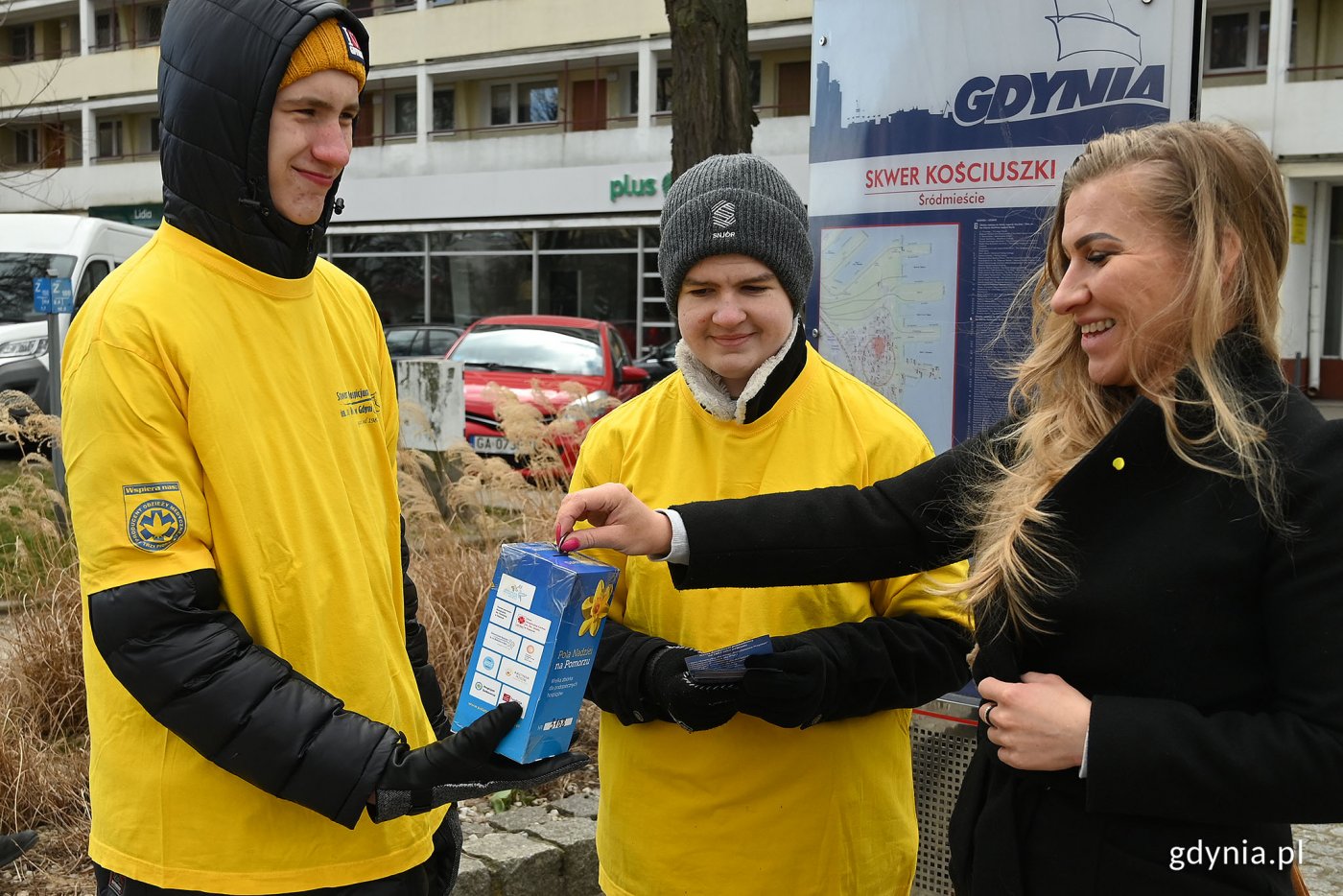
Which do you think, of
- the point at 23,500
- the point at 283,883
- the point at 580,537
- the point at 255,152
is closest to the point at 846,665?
the point at 580,537

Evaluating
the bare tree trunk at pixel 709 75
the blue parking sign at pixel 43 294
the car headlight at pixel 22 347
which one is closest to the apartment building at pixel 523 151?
the car headlight at pixel 22 347

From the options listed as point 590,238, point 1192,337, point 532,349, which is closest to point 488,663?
point 1192,337

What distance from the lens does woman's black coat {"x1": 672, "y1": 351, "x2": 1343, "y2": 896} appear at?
161cm

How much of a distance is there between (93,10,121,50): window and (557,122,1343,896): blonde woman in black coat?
41209 millimetres

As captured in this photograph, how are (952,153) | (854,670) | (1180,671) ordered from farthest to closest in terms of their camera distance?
(952,153) → (854,670) → (1180,671)

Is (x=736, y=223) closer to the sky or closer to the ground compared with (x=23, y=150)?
closer to the ground

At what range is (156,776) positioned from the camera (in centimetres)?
197

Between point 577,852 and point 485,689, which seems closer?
point 485,689

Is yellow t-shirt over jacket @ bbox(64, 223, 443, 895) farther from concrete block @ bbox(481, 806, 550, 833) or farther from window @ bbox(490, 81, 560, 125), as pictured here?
window @ bbox(490, 81, 560, 125)

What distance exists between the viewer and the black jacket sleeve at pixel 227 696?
6.15ft

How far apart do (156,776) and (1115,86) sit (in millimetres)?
2922

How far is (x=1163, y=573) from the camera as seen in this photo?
1729 millimetres

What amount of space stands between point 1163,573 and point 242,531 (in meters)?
1.40

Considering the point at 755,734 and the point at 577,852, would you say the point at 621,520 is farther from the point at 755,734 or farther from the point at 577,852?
the point at 577,852
